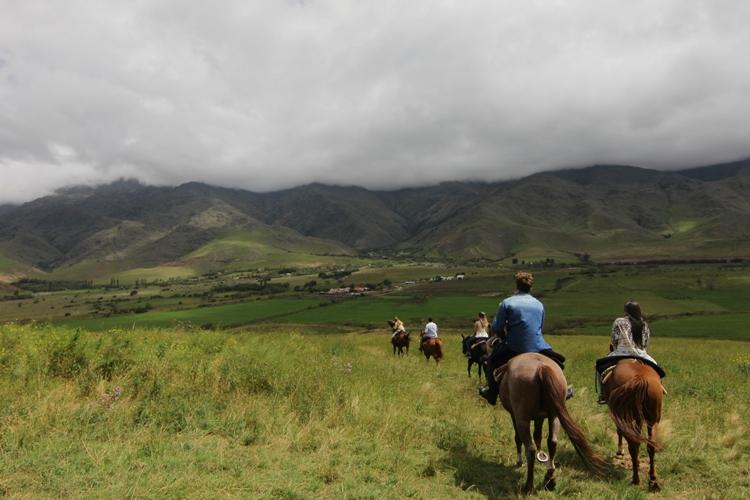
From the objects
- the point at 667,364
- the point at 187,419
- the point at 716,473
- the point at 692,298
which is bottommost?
the point at 692,298

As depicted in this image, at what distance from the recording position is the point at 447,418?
1129 centimetres

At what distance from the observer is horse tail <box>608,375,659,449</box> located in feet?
26.8

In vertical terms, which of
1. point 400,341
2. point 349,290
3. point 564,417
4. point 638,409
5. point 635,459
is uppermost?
point 564,417

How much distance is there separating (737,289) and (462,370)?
137 m

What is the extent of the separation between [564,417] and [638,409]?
1.92 metres

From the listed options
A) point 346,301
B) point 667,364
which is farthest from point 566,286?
point 667,364

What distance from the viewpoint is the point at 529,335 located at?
8.91 meters

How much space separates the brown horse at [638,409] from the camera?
8.01m

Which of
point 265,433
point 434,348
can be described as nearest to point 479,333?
point 434,348

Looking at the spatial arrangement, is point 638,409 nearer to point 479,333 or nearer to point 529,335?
point 529,335

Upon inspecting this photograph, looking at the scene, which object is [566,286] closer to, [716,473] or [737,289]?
[737,289]

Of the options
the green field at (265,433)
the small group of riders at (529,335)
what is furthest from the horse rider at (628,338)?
the green field at (265,433)

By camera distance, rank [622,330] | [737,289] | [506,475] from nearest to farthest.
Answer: [506,475] → [622,330] → [737,289]

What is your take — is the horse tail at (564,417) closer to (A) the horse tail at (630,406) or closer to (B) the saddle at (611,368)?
(A) the horse tail at (630,406)
